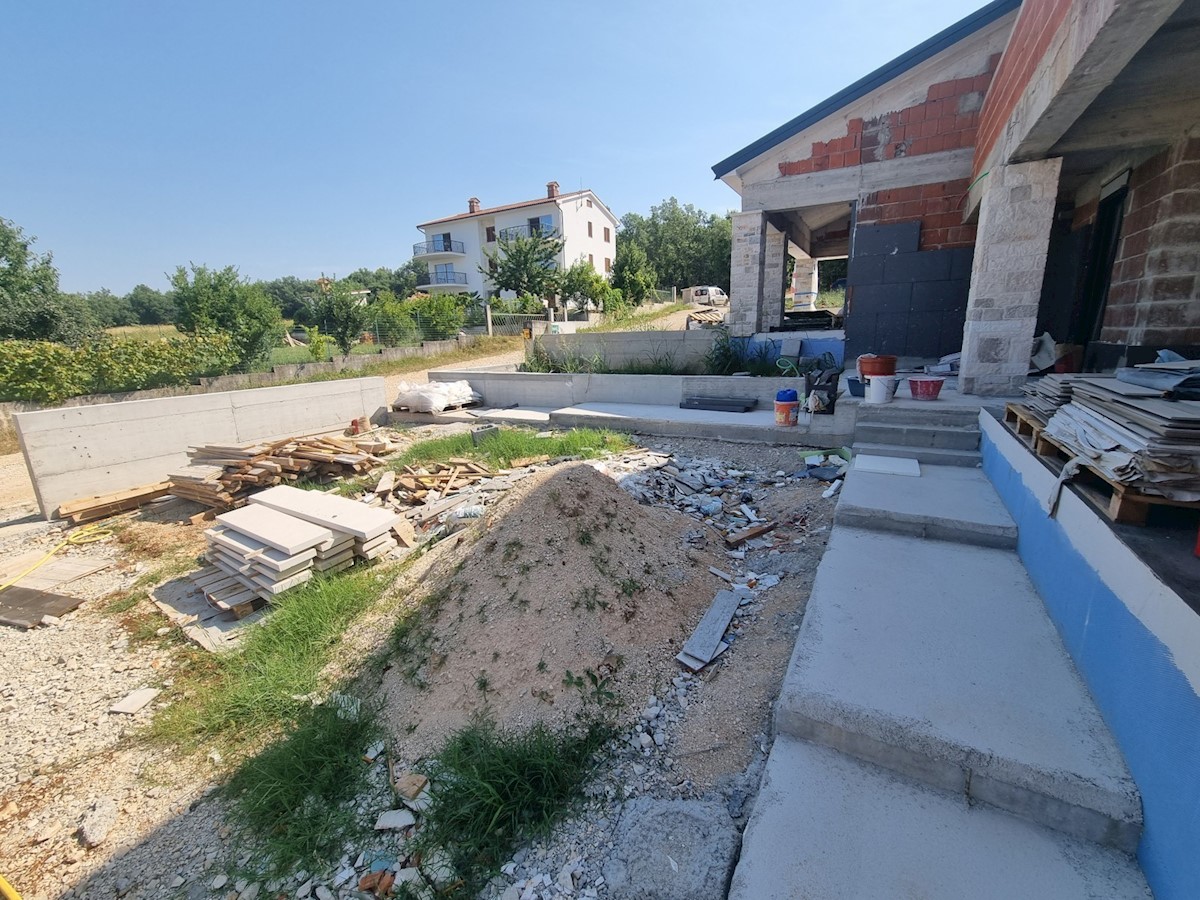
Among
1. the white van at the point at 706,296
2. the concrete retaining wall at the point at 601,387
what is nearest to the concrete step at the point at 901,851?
the concrete retaining wall at the point at 601,387

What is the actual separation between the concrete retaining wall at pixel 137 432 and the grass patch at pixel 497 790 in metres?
7.60

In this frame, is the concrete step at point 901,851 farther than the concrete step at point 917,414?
No

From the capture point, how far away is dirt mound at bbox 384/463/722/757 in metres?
2.73

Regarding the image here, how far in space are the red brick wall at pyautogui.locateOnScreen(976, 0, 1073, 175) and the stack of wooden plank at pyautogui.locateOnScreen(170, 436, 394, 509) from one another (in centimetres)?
838

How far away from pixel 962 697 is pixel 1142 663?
0.55 metres

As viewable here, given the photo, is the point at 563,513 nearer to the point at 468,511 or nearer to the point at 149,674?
the point at 468,511

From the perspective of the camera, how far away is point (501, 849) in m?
2.07

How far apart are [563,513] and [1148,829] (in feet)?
9.87

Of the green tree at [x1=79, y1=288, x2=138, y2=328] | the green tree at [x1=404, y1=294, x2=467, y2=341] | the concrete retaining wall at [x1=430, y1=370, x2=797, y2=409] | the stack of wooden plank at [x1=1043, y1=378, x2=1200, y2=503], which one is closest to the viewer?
the stack of wooden plank at [x1=1043, y1=378, x2=1200, y2=503]

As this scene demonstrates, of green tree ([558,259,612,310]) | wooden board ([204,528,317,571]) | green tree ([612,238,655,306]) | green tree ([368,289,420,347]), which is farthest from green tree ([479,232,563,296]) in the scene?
wooden board ([204,528,317,571])

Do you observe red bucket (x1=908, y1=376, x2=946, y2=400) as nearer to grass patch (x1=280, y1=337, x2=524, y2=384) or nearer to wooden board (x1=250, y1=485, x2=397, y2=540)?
wooden board (x1=250, y1=485, x2=397, y2=540)

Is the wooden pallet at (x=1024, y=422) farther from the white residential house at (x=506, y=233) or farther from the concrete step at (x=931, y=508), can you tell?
the white residential house at (x=506, y=233)

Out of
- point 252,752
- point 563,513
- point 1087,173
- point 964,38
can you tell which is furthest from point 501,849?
point 964,38

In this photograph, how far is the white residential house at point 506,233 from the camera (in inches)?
1289
